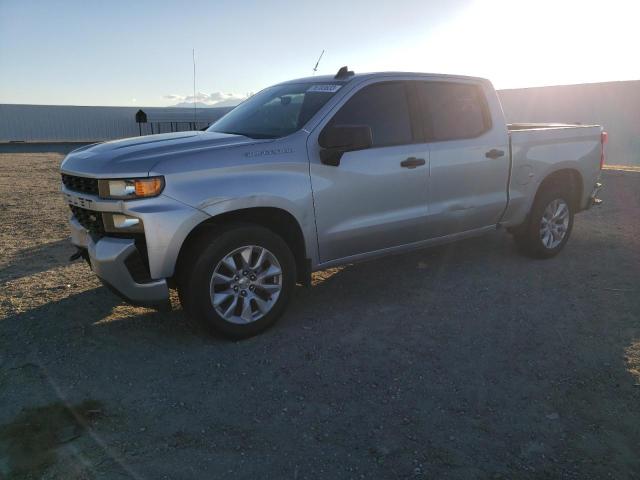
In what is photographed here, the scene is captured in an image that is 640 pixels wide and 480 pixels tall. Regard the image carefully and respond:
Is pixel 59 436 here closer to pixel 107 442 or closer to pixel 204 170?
pixel 107 442

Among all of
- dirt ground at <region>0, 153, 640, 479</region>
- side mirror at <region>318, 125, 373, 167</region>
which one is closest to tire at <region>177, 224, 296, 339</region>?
dirt ground at <region>0, 153, 640, 479</region>

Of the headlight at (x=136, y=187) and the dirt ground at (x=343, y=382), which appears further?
the headlight at (x=136, y=187)

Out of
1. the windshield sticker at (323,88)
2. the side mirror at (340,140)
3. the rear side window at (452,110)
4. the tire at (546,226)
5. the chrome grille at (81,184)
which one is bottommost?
the tire at (546,226)

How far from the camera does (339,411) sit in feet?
9.46

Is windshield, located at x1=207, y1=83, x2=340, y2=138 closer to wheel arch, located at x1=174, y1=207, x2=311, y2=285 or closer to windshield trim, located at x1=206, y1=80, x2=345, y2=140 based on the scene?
windshield trim, located at x1=206, y1=80, x2=345, y2=140

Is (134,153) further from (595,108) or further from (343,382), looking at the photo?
(595,108)

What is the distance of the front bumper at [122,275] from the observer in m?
3.26

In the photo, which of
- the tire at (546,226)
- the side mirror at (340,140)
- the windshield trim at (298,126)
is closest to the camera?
the side mirror at (340,140)

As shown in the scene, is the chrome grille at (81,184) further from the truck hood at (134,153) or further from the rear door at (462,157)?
the rear door at (462,157)

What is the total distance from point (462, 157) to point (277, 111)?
69.5 inches

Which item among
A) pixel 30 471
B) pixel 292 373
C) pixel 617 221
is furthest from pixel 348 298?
pixel 617 221

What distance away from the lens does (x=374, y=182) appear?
414 cm

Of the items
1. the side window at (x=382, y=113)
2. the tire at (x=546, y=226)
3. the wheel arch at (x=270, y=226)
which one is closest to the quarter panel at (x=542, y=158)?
the tire at (x=546, y=226)

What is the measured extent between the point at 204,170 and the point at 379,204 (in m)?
1.53
